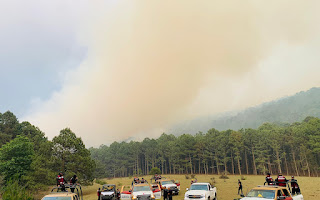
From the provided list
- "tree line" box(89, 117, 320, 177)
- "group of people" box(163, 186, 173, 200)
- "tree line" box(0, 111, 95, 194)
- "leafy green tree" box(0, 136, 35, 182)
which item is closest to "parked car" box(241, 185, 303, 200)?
"group of people" box(163, 186, 173, 200)

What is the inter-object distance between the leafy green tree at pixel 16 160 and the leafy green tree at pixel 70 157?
6050 mm

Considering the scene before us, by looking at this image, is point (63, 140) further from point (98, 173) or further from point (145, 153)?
point (145, 153)

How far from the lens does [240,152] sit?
8794 cm

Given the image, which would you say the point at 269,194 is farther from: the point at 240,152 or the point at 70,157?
the point at 240,152

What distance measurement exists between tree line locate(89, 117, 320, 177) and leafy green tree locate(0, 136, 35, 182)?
1691 inches

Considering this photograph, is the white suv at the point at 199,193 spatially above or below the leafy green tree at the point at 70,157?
below

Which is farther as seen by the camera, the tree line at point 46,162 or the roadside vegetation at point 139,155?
the roadside vegetation at point 139,155

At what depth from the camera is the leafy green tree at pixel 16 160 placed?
1521 inches

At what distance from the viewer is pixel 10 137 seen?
57.0 metres

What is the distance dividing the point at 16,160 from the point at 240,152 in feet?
256

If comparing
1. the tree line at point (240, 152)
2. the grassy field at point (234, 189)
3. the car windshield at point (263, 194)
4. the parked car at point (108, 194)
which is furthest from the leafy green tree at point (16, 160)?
the tree line at point (240, 152)

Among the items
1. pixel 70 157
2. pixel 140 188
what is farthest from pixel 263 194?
pixel 70 157

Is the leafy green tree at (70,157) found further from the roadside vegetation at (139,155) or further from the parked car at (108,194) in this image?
the parked car at (108,194)

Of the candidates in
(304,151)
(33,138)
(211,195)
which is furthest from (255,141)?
(33,138)
